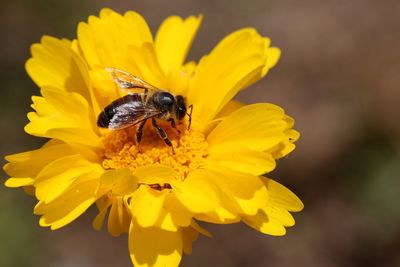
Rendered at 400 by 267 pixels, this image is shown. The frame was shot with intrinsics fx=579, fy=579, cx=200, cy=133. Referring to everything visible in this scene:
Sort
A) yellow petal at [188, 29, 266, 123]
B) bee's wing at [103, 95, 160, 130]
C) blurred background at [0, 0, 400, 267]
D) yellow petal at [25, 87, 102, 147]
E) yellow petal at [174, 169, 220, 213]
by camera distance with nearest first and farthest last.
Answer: yellow petal at [174, 169, 220, 213]
yellow petal at [25, 87, 102, 147]
bee's wing at [103, 95, 160, 130]
yellow petal at [188, 29, 266, 123]
blurred background at [0, 0, 400, 267]

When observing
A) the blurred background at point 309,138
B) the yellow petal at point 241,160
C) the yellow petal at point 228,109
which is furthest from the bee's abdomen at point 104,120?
the blurred background at point 309,138

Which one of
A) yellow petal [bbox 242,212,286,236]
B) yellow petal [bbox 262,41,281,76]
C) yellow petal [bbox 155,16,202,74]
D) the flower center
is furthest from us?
yellow petal [bbox 155,16,202,74]

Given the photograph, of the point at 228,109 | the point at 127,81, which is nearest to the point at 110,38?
the point at 127,81

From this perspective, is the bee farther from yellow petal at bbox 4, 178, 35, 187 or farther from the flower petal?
the flower petal

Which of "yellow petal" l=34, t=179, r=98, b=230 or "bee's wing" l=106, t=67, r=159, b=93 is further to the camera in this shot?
"bee's wing" l=106, t=67, r=159, b=93

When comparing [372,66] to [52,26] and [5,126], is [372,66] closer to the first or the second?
[52,26]

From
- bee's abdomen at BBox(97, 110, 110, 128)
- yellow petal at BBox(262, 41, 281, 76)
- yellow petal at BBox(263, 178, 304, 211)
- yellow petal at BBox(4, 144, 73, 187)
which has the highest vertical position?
yellow petal at BBox(262, 41, 281, 76)

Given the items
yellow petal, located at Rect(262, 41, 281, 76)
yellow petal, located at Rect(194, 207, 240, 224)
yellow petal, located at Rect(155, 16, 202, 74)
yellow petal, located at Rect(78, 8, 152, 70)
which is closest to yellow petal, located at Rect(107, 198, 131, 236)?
yellow petal, located at Rect(194, 207, 240, 224)

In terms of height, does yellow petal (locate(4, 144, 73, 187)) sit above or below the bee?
below

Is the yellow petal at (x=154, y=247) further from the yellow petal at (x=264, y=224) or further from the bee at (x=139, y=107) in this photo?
the bee at (x=139, y=107)
